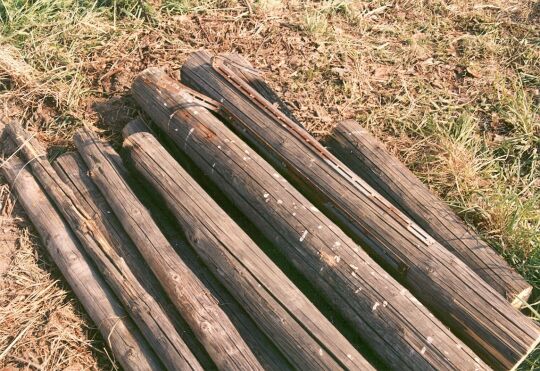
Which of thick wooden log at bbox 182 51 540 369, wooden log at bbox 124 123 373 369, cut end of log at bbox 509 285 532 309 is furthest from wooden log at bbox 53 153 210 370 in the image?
cut end of log at bbox 509 285 532 309

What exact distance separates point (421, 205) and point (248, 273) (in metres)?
1.38

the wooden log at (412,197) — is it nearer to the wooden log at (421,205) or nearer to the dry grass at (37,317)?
the wooden log at (421,205)

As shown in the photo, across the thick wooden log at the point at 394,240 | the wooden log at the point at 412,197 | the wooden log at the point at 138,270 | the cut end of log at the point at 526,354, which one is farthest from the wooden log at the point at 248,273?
the wooden log at the point at 412,197

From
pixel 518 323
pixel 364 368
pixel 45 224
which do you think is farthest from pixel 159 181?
pixel 518 323

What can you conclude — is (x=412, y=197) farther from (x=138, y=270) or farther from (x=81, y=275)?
(x=81, y=275)

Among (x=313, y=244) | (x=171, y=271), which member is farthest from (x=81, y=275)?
(x=313, y=244)

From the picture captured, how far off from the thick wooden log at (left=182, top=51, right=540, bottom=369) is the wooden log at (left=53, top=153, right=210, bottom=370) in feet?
3.85

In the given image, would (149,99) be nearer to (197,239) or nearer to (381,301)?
(197,239)

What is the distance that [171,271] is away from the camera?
3.90 metres

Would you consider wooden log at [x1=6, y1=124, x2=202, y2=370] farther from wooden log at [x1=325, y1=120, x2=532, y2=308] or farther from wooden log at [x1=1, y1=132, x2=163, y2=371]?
wooden log at [x1=325, y1=120, x2=532, y2=308]

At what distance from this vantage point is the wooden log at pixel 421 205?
3961 millimetres

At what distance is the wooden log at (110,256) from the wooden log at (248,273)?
443mm

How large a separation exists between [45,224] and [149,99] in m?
1.24

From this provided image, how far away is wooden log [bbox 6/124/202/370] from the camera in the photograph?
3.63 metres
